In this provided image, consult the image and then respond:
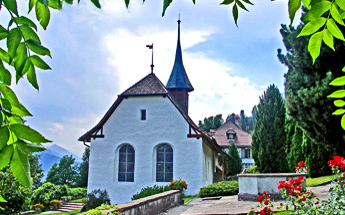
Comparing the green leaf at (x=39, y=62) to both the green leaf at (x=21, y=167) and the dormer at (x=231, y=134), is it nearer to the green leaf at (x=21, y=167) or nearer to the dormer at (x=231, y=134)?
the green leaf at (x=21, y=167)

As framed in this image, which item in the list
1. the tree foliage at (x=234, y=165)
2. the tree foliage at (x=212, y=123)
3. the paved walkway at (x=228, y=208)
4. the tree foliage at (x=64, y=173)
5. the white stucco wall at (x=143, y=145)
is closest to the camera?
the paved walkway at (x=228, y=208)

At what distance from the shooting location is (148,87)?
22422 mm

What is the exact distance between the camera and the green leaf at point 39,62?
1.55m

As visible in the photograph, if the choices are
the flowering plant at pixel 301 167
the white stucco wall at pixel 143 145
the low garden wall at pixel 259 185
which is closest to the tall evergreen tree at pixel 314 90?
the flowering plant at pixel 301 167

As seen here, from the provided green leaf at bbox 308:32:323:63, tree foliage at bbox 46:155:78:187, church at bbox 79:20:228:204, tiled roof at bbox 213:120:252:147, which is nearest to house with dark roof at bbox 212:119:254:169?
tiled roof at bbox 213:120:252:147

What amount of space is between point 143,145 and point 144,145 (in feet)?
0.25

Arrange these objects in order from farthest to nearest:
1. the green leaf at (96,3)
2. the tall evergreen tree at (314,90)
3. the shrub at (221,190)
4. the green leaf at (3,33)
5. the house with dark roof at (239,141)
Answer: the house with dark roof at (239,141) → the shrub at (221,190) → the tall evergreen tree at (314,90) → the green leaf at (96,3) → the green leaf at (3,33)

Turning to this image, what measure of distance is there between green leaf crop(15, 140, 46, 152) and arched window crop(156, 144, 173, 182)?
19720 mm

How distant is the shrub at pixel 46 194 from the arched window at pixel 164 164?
7836 millimetres

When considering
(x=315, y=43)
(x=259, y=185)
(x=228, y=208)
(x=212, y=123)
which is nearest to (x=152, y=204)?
(x=228, y=208)

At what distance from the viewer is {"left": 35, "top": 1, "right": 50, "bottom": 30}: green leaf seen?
1.79 metres

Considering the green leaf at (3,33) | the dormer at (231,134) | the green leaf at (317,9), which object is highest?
the dormer at (231,134)

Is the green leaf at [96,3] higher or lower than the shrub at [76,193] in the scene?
higher

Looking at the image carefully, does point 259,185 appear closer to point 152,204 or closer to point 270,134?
point 152,204
